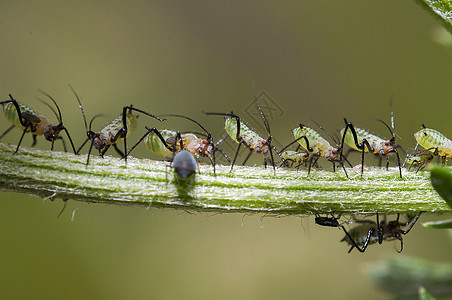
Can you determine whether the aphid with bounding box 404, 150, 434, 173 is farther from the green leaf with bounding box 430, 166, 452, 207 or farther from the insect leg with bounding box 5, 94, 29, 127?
the insect leg with bounding box 5, 94, 29, 127

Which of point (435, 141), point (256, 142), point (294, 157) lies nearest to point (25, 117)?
point (256, 142)

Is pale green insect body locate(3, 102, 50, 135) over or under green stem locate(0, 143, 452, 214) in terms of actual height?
over

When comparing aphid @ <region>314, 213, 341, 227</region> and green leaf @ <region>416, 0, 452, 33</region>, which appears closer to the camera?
green leaf @ <region>416, 0, 452, 33</region>

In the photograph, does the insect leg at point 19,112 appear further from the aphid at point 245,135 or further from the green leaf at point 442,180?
the green leaf at point 442,180

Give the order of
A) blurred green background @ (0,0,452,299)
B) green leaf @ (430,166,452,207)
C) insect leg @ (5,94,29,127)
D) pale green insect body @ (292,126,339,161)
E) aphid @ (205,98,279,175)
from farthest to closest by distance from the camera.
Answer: blurred green background @ (0,0,452,299) → aphid @ (205,98,279,175) → pale green insect body @ (292,126,339,161) → insect leg @ (5,94,29,127) → green leaf @ (430,166,452,207)

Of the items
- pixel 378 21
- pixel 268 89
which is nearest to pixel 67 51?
pixel 268 89

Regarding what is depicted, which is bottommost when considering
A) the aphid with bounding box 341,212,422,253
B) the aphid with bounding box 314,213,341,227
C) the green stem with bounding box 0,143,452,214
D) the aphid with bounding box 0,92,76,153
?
the aphid with bounding box 341,212,422,253

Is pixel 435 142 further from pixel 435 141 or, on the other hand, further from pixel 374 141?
pixel 374 141

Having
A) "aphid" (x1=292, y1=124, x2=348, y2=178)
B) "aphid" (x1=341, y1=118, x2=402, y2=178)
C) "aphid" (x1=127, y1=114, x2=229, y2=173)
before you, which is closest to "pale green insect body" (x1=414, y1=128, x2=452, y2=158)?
"aphid" (x1=341, y1=118, x2=402, y2=178)
